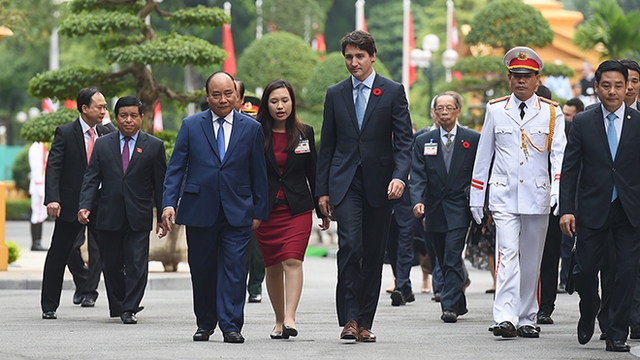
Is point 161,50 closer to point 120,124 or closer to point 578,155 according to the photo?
point 120,124

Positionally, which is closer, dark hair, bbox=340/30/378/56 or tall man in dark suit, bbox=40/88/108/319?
dark hair, bbox=340/30/378/56

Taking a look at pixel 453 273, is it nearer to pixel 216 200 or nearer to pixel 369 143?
pixel 369 143

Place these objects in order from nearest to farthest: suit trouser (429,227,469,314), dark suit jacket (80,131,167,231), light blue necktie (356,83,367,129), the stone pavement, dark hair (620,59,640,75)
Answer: the stone pavement → light blue necktie (356,83,367,129) → dark hair (620,59,640,75) → dark suit jacket (80,131,167,231) → suit trouser (429,227,469,314)

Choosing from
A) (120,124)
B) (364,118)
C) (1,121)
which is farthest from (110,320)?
(1,121)

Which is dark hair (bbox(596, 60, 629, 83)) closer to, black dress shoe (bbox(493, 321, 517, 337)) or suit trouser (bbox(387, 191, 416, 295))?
black dress shoe (bbox(493, 321, 517, 337))

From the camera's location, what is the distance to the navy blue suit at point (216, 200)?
9.41 m

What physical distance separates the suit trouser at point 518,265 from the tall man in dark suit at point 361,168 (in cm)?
102

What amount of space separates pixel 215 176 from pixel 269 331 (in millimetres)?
1605

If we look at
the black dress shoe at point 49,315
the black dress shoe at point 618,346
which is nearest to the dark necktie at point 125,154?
the black dress shoe at point 49,315

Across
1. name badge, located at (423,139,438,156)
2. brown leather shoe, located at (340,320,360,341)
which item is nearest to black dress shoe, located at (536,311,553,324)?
name badge, located at (423,139,438,156)

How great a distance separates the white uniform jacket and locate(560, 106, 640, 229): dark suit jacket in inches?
24.1

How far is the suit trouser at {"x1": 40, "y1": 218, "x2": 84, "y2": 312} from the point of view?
1174 cm

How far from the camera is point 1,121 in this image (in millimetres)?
75875

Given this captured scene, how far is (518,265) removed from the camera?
9984 millimetres
